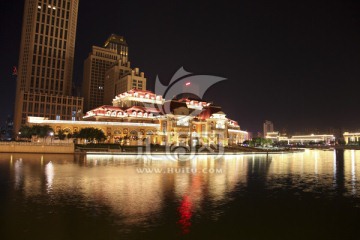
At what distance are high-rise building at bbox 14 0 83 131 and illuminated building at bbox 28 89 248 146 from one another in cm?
2205

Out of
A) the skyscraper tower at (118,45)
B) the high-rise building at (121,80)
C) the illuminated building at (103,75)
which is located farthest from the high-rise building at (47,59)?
the skyscraper tower at (118,45)

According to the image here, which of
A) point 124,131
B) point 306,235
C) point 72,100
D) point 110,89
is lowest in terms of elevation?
point 306,235

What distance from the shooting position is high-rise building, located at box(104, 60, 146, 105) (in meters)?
139

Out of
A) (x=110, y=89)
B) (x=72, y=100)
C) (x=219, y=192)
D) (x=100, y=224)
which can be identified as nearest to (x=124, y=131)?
(x=72, y=100)

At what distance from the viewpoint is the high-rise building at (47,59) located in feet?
387

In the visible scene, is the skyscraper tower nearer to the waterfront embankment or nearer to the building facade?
the building facade

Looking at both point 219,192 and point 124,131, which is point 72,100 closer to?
point 124,131

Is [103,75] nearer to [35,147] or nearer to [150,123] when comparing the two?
[150,123]

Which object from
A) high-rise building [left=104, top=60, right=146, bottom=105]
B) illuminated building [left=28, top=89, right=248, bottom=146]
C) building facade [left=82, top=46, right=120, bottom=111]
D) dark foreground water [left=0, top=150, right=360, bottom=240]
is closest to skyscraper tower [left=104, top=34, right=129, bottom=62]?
building facade [left=82, top=46, right=120, bottom=111]

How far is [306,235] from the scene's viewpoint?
11.9 m

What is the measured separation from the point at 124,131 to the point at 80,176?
6754 centimetres

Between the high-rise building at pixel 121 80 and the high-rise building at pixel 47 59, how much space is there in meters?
24.8

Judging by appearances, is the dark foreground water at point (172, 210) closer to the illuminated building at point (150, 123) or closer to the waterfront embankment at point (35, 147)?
the waterfront embankment at point (35, 147)

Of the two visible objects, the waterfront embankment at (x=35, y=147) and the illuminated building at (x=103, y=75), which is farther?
the illuminated building at (x=103, y=75)
